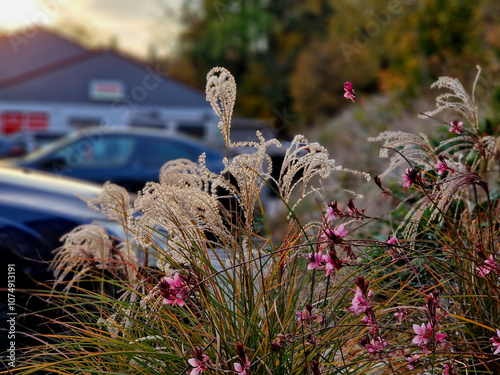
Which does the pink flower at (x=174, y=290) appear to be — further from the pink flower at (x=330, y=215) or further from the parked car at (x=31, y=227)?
the parked car at (x=31, y=227)

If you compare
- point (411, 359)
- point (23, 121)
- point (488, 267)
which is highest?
point (23, 121)

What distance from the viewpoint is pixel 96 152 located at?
8758 mm

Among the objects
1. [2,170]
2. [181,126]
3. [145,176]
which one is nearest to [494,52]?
[145,176]

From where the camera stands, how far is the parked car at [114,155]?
8.52 meters

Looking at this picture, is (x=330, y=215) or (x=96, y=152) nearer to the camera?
(x=330, y=215)

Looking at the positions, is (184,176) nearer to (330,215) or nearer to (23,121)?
(330,215)

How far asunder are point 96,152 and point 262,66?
3335cm

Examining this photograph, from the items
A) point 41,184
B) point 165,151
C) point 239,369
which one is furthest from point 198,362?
point 165,151

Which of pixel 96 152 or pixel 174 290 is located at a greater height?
pixel 96 152

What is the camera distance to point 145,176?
8.38 meters

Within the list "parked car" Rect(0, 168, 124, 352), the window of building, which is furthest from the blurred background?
"parked car" Rect(0, 168, 124, 352)

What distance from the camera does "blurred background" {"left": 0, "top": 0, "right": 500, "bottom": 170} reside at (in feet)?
56.1

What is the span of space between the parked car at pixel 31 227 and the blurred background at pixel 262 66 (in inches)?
377

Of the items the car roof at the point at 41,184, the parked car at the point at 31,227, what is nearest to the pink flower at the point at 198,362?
the parked car at the point at 31,227
